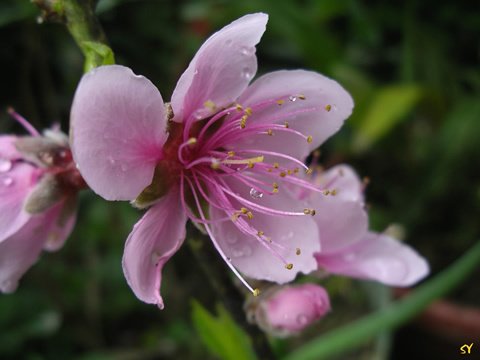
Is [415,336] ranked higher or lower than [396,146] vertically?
lower

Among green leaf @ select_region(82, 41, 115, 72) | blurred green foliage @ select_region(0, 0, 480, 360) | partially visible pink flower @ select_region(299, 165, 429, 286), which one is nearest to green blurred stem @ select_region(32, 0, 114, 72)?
green leaf @ select_region(82, 41, 115, 72)

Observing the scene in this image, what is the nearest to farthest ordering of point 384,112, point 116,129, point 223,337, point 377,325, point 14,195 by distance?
point 116,129 < point 14,195 < point 223,337 < point 377,325 < point 384,112

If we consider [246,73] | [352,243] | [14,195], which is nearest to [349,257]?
[352,243]

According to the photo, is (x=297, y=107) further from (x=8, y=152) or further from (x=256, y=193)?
(x=8, y=152)

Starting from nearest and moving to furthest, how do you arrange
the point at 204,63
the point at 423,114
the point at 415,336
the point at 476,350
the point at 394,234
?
1. the point at 204,63
2. the point at 394,234
3. the point at 476,350
4. the point at 415,336
5. the point at 423,114

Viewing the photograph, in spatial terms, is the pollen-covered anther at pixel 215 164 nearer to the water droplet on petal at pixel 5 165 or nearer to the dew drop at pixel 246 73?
the dew drop at pixel 246 73

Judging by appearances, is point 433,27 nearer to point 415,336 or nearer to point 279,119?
point 415,336

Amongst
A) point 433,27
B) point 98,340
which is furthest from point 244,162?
point 433,27
